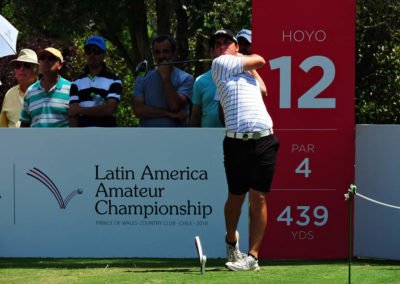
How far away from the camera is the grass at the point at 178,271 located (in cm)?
705

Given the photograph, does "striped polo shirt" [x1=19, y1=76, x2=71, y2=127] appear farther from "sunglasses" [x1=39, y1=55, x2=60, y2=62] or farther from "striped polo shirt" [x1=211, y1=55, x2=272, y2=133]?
"striped polo shirt" [x1=211, y1=55, x2=272, y2=133]

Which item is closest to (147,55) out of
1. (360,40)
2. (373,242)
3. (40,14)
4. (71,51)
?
(40,14)

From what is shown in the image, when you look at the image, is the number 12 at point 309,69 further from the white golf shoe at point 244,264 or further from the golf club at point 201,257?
the golf club at point 201,257

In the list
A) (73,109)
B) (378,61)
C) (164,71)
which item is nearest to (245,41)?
(164,71)

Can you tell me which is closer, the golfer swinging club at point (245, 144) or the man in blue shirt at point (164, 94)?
the golfer swinging club at point (245, 144)

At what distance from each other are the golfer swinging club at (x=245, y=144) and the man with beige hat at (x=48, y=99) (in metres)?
2.48

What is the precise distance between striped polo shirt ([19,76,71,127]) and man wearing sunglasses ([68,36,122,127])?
201 mm

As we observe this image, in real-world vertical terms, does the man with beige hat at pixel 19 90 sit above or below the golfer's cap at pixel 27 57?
below

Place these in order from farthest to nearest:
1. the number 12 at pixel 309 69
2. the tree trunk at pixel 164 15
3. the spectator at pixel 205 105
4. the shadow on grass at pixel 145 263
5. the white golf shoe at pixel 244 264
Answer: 1. the tree trunk at pixel 164 15
2. the spectator at pixel 205 105
3. the number 12 at pixel 309 69
4. the shadow on grass at pixel 145 263
5. the white golf shoe at pixel 244 264

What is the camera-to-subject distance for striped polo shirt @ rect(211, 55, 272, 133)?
24.5 feet

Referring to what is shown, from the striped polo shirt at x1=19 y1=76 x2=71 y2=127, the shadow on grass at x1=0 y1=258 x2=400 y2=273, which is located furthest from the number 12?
the striped polo shirt at x1=19 y1=76 x2=71 y2=127

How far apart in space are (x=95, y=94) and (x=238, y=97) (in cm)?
233

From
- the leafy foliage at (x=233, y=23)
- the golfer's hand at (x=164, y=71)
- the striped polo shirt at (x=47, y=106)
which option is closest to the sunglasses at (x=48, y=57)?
the striped polo shirt at (x=47, y=106)

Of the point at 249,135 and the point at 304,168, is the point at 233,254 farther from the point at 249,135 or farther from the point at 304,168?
the point at 304,168
